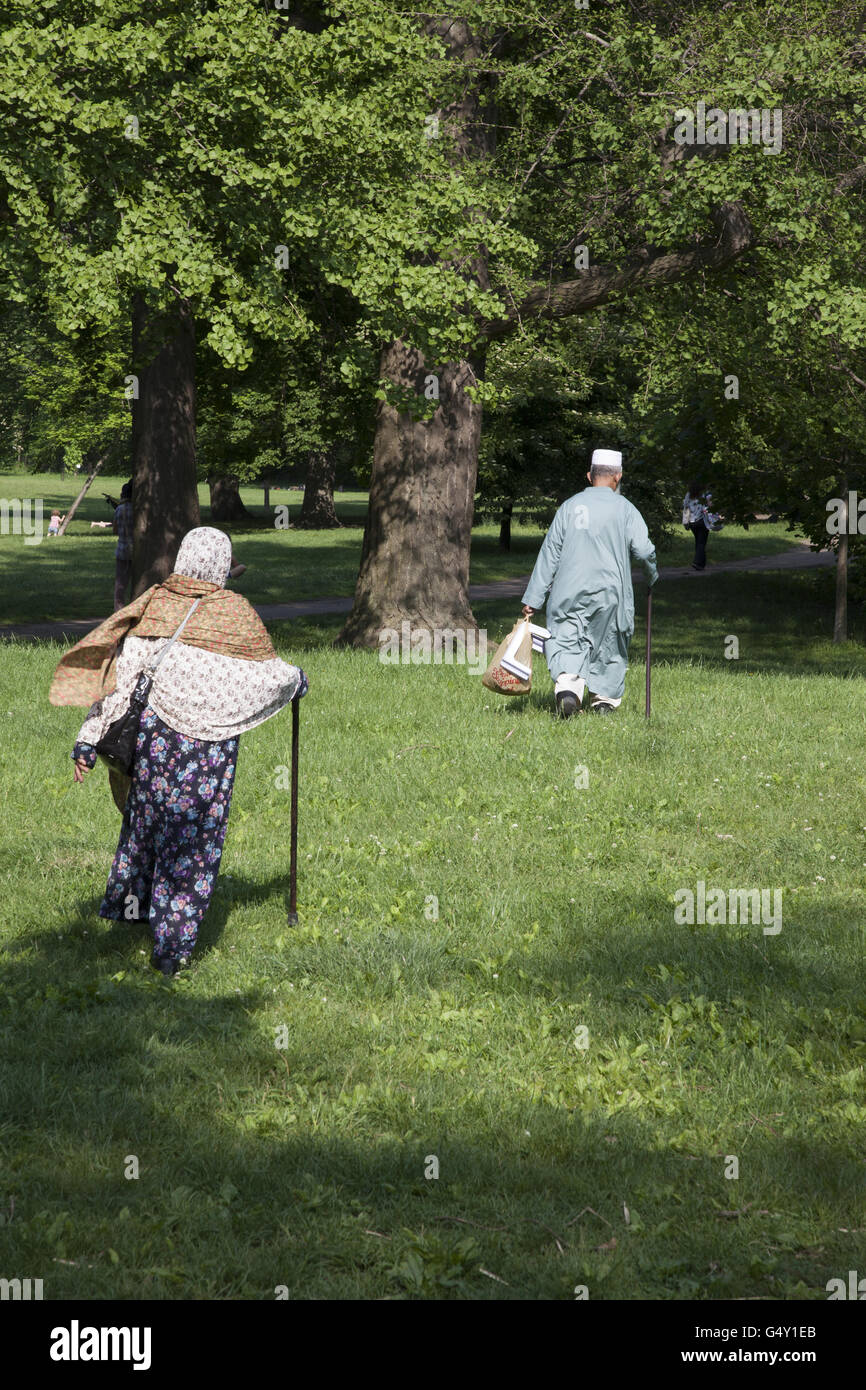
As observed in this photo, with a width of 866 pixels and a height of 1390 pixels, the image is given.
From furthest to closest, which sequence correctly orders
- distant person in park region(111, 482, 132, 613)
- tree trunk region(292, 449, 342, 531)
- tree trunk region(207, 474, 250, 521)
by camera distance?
tree trunk region(207, 474, 250, 521), tree trunk region(292, 449, 342, 531), distant person in park region(111, 482, 132, 613)

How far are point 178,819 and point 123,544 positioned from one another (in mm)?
13748

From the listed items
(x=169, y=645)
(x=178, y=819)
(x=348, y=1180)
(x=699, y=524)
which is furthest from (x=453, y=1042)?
(x=699, y=524)

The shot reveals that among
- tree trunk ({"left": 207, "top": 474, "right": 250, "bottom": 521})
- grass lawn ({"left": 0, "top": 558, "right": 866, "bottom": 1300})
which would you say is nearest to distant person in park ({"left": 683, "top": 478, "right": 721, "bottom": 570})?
tree trunk ({"left": 207, "top": 474, "right": 250, "bottom": 521})

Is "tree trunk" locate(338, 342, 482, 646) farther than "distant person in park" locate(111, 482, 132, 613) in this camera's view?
No

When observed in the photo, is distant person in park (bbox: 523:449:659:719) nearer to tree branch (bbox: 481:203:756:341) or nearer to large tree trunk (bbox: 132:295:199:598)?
tree branch (bbox: 481:203:756:341)

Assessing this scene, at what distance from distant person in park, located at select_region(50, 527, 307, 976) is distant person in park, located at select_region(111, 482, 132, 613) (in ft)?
42.7

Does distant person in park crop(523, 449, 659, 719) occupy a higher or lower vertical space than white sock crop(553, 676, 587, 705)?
higher

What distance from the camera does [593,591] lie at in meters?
11.4

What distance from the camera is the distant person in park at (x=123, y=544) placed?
19141 millimetres

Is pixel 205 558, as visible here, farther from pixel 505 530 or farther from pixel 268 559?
pixel 505 530

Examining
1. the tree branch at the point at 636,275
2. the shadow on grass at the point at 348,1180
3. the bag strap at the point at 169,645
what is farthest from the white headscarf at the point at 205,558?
the tree branch at the point at 636,275

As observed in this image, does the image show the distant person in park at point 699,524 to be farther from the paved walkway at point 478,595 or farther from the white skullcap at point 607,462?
the white skullcap at point 607,462

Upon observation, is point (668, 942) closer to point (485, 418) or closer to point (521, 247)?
point (521, 247)

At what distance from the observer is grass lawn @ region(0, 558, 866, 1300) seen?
13.1 ft
